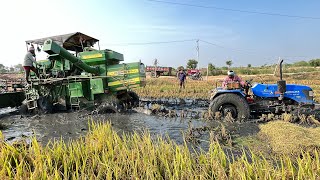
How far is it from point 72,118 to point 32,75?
2.77 meters

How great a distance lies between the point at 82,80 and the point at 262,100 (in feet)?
17.1

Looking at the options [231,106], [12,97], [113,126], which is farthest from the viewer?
[12,97]

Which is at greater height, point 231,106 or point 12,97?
point 12,97

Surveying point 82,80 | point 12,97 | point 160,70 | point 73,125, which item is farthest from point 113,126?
point 160,70

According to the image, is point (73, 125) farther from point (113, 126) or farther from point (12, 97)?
point (12, 97)

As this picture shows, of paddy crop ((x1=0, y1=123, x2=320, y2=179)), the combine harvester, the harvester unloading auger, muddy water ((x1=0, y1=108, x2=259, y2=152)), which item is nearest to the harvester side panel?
the harvester unloading auger

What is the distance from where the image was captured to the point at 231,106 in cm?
661

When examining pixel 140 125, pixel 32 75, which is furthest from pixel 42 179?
pixel 32 75

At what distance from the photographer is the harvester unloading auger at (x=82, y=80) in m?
8.16

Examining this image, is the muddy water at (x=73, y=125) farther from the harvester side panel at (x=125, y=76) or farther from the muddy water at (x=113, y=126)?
the harvester side panel at (x=125, y=76)

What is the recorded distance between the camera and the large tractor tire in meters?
6.39

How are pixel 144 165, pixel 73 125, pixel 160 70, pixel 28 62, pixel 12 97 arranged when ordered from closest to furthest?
pixel 144 165
pixel 73 125
pixel 28 62
pixel 12 97
pixel 160 70

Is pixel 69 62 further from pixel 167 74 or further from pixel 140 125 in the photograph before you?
pixel 167 74

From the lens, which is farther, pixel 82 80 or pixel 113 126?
pixel 82 80
